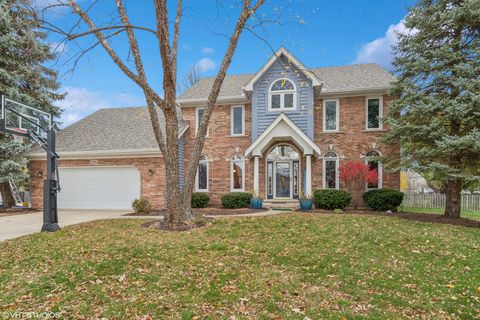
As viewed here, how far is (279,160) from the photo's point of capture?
1502 centimetres

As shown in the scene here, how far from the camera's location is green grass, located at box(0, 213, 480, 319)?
4070 mm

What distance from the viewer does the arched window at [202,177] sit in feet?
51.0

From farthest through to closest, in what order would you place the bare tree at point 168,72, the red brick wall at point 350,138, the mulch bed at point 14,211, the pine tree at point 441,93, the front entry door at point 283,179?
the front entry door at point 283,179
the red brick wall at point 350,138
the mulch bed at point 14,211
the pine tree at point 441,93
the bare tree at point 168,72

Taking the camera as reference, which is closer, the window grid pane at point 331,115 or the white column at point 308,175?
the white column at point 308,175

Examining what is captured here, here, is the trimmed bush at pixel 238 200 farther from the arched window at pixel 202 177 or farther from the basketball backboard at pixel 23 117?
the basketball backboard at pixel 23 117

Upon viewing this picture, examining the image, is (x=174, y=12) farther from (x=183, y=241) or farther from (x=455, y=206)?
(x=455, y=206)

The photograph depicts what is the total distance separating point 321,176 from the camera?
1423 cm

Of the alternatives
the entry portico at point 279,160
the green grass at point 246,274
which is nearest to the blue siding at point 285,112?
the entry portico at point 279,160

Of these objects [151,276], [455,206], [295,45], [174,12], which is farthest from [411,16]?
[151,276]

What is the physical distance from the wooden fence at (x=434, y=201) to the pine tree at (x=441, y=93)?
8.82 meters

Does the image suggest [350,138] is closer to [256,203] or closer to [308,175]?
[308,175]

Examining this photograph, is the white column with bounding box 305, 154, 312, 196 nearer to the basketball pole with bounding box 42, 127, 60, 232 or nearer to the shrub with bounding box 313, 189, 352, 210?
the shrub with bounding box 313, 189, 352, 210

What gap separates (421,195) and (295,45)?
15.3m

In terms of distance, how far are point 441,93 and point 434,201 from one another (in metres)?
10.6
